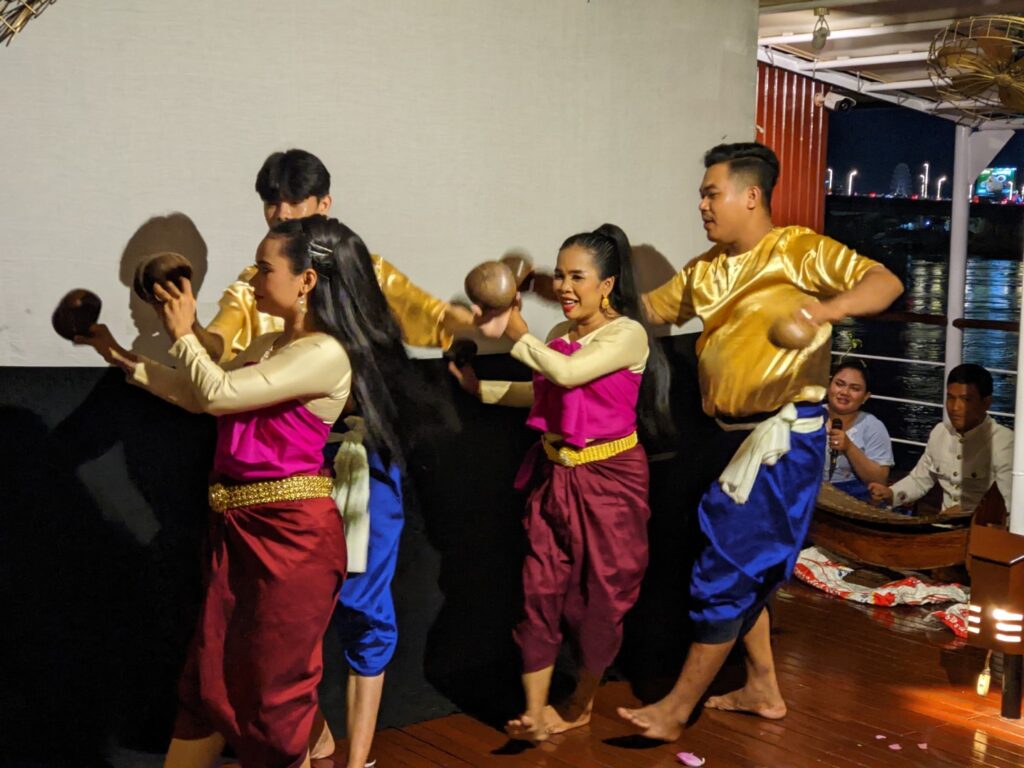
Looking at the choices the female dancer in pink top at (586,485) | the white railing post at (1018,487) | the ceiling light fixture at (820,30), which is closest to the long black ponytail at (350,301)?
the female dancer in pink top at (586,485)

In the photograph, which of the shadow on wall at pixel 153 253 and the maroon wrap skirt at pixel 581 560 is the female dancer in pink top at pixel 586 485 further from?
the shadow on wall at pixel 153 253

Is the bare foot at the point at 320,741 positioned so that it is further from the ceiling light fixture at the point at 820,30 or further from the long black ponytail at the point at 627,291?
the ceiling light fixture at the point at 820,30

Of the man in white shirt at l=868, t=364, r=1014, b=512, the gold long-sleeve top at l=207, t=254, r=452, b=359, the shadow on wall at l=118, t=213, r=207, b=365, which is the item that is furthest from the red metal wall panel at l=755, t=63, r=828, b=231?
the shadow on wall at l=118, t=213, r=207, b=365

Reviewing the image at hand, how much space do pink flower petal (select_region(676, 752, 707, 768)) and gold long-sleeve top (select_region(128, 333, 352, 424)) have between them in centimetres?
142

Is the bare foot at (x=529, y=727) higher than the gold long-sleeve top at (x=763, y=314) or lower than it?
lower

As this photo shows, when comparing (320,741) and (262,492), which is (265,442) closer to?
(262,492)

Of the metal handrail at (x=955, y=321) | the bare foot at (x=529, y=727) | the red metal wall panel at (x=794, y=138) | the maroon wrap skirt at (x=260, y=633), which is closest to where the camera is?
the maroon wrap skirt at (x=260, y=633)

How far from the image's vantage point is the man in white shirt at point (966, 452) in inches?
211

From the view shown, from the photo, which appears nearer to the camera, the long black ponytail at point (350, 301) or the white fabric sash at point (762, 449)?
the long black ponytail at point (350, 301)

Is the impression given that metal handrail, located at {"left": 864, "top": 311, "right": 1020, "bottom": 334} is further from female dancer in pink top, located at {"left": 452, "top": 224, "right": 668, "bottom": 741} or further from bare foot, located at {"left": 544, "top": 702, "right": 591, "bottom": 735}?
bare foot, located at {"left": 544, "top": 702, "right": 591, "bottom": 735}

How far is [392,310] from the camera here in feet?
10.9

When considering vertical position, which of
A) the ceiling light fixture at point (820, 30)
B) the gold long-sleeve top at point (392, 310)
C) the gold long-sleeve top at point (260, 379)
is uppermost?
the ceiling light fixture at point (820, 30)

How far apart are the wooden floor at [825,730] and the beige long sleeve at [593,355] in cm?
101

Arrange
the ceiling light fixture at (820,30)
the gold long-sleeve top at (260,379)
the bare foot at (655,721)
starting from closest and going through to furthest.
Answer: the gold long-sleeve top at (260,379), the bare foot at (655,721), the ceiling light fixture at (820,30)
